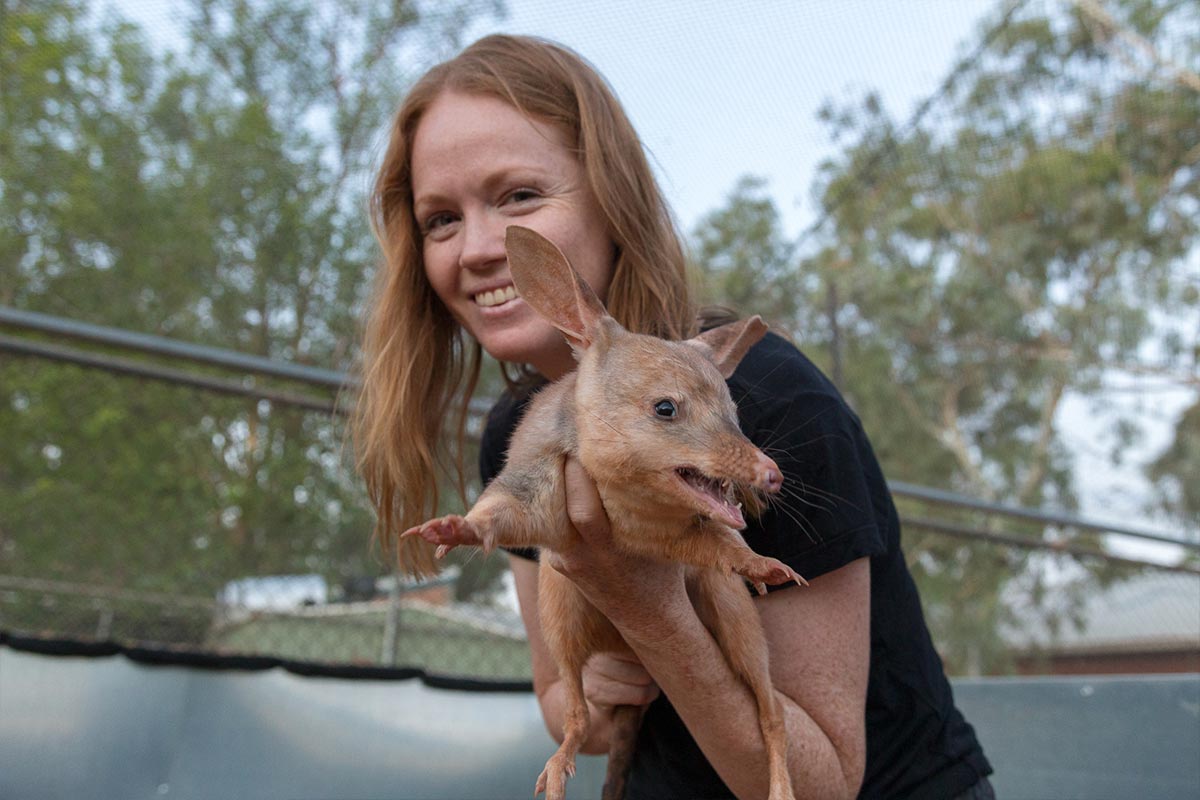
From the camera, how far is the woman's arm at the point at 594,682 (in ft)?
6.09

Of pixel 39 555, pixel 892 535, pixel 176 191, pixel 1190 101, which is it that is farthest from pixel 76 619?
pixel 1190 101

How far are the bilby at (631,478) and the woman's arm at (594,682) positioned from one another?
0.08 metres

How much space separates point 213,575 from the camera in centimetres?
443

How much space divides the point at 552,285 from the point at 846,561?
0.68 metres

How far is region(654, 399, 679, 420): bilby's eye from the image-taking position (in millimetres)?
1491

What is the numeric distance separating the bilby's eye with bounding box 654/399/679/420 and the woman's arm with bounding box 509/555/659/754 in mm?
548

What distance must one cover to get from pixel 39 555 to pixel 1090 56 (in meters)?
11.0

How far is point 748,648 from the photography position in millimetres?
1636

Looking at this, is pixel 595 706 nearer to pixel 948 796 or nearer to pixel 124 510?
pixel 948 796

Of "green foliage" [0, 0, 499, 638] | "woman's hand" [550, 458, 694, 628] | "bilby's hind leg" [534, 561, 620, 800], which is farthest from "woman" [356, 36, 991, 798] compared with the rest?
"green foliage" [0, 0, 499, 638]

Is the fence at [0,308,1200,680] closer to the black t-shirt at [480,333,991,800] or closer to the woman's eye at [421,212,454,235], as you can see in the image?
the woman's eye at [421,212,454,235]

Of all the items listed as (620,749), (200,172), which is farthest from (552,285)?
(200,172)

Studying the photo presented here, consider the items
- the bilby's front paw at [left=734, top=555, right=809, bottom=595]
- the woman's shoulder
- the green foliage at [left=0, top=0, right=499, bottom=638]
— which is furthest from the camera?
the green foliage at [left=0, top=0, right=499, bottom=638]

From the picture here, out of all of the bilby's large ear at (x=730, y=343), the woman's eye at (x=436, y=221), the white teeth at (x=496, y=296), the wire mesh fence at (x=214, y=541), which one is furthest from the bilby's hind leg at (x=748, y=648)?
the wire mesh fence at (x=214, y=541)
